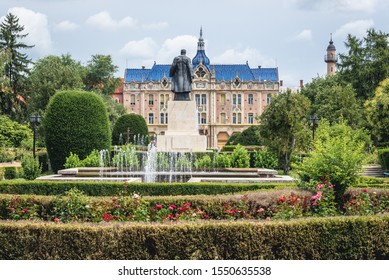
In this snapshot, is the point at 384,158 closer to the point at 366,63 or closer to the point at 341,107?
the point at 341,107

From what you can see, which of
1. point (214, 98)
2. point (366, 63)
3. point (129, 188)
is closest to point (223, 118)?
point (214, 98)

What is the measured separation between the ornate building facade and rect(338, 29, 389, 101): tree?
26.1 meters

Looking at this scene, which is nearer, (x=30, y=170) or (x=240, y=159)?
(x=30, y=170)

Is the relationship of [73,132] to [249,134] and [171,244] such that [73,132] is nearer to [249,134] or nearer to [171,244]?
[171,244]

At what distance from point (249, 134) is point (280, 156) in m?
21.0

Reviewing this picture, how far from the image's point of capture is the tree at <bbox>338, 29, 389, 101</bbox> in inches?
1876

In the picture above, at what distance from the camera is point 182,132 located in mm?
26312

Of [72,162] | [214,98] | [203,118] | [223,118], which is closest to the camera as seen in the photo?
[72,162]

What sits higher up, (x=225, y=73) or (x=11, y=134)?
(x=225, y=73)

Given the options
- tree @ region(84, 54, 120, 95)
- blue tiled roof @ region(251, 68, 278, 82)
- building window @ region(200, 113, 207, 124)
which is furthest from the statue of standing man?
blue tiled roof @ region(251, 68, 278, 82)

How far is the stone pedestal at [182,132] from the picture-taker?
85.1 feet

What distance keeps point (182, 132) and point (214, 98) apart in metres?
51.3

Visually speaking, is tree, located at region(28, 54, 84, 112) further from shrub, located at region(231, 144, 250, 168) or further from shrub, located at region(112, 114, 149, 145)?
shrub, located at region(231, 144, 250, 168)

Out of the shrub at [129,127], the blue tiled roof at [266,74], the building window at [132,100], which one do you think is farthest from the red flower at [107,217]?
the blue tiled roof at [266,74]
